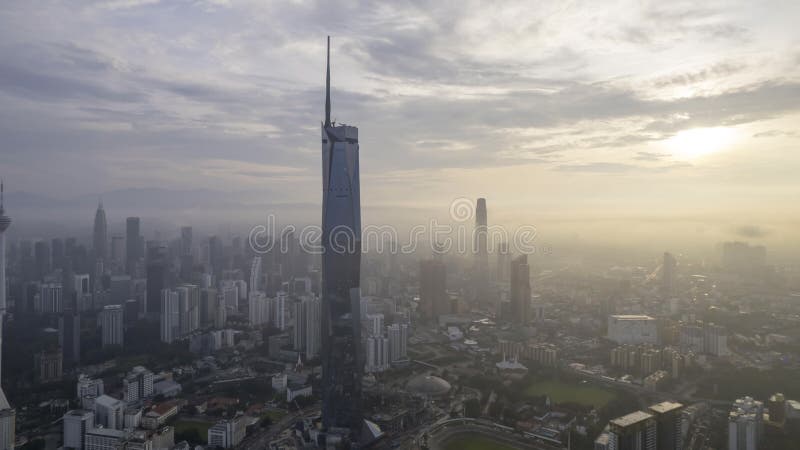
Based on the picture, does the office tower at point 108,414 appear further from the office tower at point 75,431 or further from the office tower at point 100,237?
the office tower at point 100,237

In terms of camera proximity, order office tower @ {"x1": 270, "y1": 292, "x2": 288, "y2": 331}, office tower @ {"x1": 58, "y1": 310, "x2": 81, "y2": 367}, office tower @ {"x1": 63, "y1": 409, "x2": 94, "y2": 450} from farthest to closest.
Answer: office tower @ {"x1": 270, "y1": 292, "x2": 288, "y2": 331} → office tower @ {"x1": 58, "y1": 310, "x2": 81, "y2": 367} → office tower @ {"x1": 63, "y1": 409, "x2": 94, "y2": 450}

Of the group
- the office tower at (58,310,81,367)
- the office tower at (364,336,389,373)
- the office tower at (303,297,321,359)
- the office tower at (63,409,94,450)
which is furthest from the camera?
the office tower at (303,297,321,359)

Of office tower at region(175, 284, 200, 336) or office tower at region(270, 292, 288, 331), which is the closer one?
office tower at region(175, 284, 200, 336)

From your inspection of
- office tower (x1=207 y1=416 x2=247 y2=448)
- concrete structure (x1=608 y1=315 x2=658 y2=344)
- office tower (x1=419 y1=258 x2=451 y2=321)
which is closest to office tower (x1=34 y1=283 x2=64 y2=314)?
office tower (x1=207 y1=416 x2=247 y2=448)

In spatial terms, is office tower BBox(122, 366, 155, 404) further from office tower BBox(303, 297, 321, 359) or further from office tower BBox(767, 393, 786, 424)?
office tower BBox(767, 393, 786, 424)

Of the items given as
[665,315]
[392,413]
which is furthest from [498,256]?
[392,413]

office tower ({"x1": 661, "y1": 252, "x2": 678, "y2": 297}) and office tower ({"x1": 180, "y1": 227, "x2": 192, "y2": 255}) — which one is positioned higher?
office tower ({"x1": 180, "y1": 227, "x2": 192, "y2": 255})
